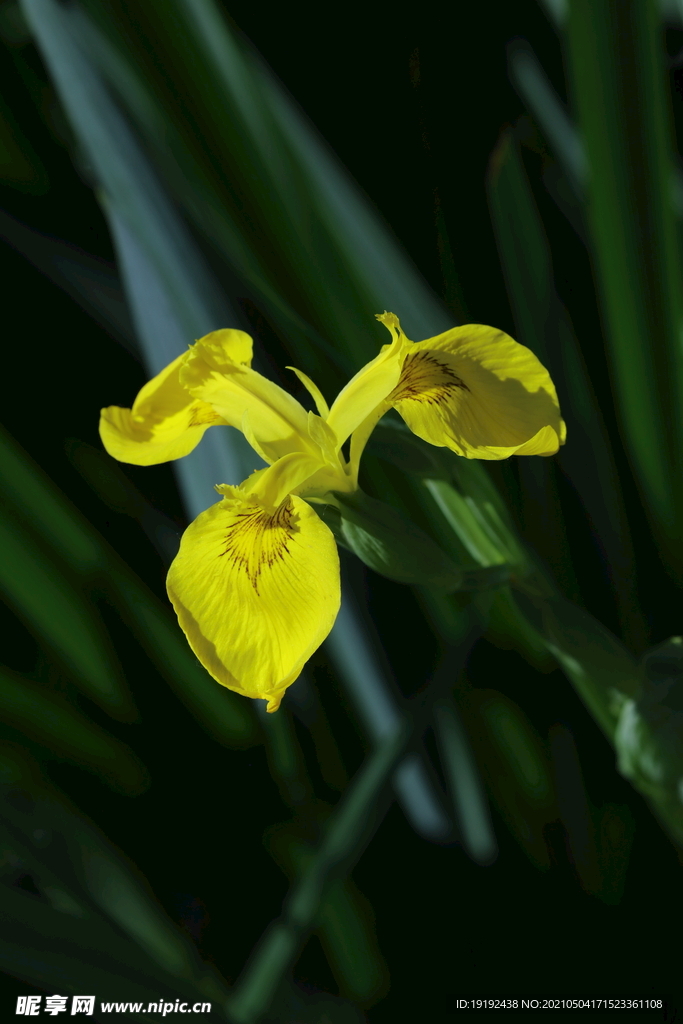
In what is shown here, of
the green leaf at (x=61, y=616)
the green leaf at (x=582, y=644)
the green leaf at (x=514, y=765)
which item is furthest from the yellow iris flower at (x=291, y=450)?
the green leaf at (x=514, y=765)

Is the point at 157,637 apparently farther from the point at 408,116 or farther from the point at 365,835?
the point at 408,116

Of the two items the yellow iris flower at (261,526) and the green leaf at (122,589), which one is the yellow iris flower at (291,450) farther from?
the green leaf at (122,589)

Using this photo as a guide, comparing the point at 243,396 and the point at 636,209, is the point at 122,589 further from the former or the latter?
the point at 636,209

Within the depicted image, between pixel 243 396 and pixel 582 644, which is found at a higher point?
pixel 243 396

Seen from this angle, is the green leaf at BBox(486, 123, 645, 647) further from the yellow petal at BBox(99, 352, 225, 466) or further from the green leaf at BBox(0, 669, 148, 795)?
the green leaf at BBox(0, 669, 148, 795)

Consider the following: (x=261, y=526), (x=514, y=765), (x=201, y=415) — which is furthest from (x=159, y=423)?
(x=514, y=765)

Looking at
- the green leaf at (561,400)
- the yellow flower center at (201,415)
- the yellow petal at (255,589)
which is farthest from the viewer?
the green leaf at (561,400)
